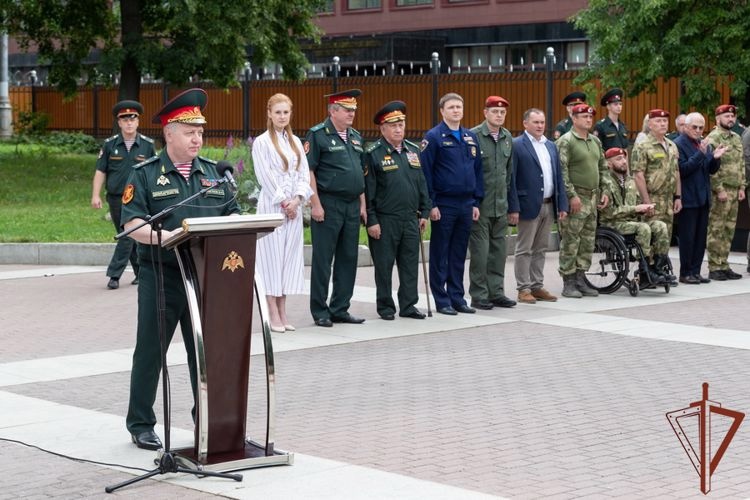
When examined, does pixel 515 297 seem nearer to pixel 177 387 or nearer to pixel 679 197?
pixel 679 197

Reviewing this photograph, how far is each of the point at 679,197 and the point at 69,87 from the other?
→ 23215mm

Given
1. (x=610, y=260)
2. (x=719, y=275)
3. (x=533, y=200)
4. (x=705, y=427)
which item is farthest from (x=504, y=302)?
(x=705, y=427)

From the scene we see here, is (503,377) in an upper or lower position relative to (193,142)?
lower

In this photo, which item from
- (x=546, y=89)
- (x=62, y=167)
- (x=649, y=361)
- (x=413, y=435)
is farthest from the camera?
(x=62, y=167)

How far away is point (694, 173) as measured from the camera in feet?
52.4

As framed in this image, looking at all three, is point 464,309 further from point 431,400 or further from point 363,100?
point 363,100

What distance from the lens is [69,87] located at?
35.6 meters

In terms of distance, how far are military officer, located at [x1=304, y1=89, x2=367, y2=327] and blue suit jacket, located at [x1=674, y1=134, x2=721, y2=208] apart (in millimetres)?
5036

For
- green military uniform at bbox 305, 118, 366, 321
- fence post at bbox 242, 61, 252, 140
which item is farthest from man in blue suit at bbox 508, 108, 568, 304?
fence post at bbox 242, 61, 252, 140

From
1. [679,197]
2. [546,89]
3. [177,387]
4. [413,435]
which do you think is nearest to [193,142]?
[413,435]

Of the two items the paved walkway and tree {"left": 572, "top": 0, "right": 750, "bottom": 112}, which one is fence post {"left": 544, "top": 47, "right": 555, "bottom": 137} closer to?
tree {"left": 572, "top": 0, "right": 750, "bottom": 112}

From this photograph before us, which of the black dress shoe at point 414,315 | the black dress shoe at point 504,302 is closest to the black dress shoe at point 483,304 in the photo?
the black dress shoe at point 504,302

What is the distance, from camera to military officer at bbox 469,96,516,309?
45.2 feet

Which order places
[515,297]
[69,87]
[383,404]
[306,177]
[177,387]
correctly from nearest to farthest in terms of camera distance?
[383,404], [177,387], [306,177], [515,297], [69,87]
